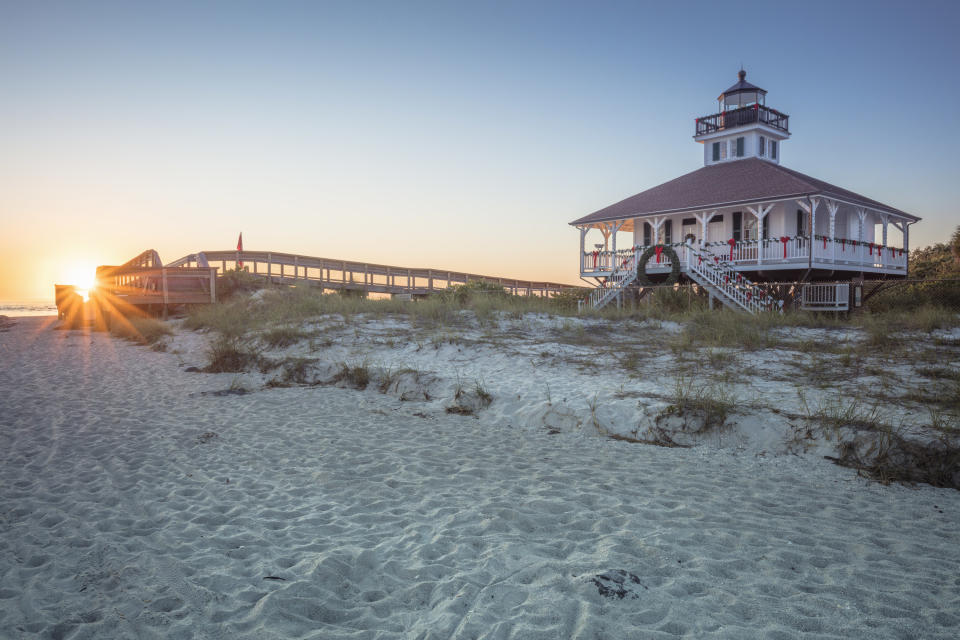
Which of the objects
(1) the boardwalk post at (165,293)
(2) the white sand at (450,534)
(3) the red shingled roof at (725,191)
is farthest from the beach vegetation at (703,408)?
(1) the boardwalk post at (165,293)

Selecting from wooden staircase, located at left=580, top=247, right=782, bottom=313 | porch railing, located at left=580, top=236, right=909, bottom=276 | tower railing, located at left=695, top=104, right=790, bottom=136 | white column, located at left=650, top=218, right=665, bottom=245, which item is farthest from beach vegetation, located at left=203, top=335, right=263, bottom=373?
tower railing, located at left=695, top=104, right=790, bottom=136

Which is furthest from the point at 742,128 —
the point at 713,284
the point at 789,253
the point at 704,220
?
the point at 713,284

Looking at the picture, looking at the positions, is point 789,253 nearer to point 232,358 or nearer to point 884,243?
point 884,243

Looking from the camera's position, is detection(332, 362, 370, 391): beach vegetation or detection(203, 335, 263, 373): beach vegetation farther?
detection(203, 335, 263, 373): beach vegetation

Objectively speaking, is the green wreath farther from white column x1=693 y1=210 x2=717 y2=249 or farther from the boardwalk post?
the boardwalk post

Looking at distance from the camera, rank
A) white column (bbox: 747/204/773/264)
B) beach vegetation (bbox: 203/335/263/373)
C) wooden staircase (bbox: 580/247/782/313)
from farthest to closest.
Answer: white column (bbox: 747/204/773/264) < wooden staircase (bbox: 580/247/782/313) < beach vegetation (bbox: 203/335/263/373)

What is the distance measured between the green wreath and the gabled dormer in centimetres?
887

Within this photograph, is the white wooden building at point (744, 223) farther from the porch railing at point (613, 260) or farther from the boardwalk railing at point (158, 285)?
the boardwalk railing at point (158, 285)

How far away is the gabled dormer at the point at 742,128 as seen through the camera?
1071 inches

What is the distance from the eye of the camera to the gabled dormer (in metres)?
27.2

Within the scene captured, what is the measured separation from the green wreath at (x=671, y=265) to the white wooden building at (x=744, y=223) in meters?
0.16

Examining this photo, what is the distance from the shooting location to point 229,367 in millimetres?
11703

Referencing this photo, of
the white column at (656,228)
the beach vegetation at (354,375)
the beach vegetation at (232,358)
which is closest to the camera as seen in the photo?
the beach vegetation at (354,375)

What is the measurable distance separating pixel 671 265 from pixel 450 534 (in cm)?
2067
